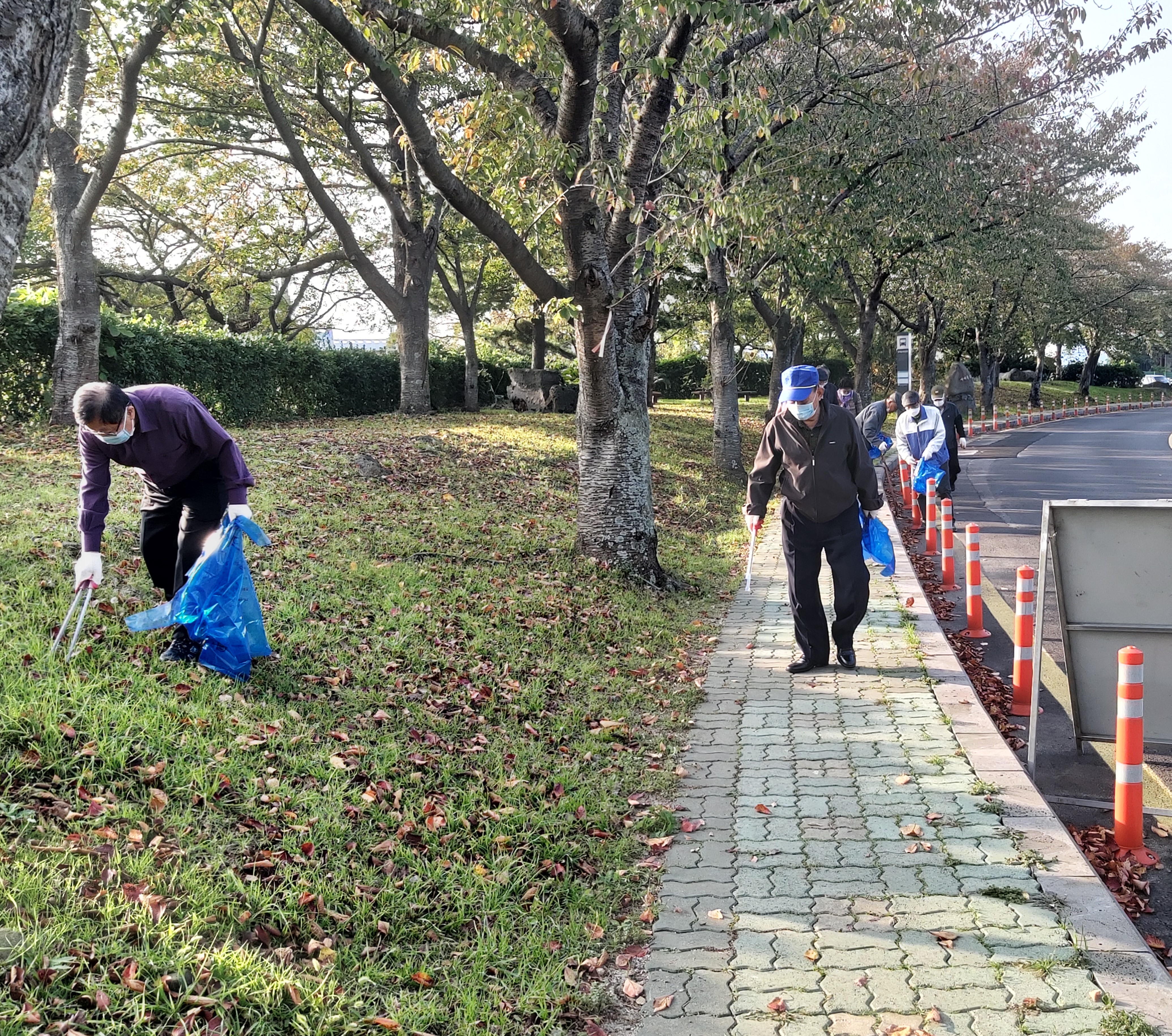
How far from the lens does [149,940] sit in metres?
3.25

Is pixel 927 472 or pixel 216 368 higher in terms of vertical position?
pixel 216 368

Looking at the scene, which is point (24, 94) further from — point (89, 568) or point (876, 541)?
point (876, 541)

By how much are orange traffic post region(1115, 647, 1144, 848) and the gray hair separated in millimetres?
4917

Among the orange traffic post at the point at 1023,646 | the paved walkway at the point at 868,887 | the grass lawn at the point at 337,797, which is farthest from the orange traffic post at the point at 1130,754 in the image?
the grass lawn at the point at 337,797

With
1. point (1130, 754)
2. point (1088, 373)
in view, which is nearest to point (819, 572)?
point (1130, 754)

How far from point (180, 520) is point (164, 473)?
330 millimetres

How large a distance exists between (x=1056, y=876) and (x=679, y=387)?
137ft

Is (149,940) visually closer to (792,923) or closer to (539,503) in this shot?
(792,923)

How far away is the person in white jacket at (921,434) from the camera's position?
44.1 feet

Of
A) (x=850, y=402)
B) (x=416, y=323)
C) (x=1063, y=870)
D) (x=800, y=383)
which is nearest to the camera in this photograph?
(x=1063, y=870)

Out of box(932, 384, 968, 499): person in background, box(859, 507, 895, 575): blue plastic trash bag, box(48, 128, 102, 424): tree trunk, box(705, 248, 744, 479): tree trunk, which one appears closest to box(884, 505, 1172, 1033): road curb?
box(859, 507, 895, 575): blue plastic trash bag

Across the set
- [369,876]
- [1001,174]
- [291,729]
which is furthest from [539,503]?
[1001,174]

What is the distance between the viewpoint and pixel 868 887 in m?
4.15

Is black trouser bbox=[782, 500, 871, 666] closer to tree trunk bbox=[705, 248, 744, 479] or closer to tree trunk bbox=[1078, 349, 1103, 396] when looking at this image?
tree trunk bbox=[705, 248, 744, 479]
